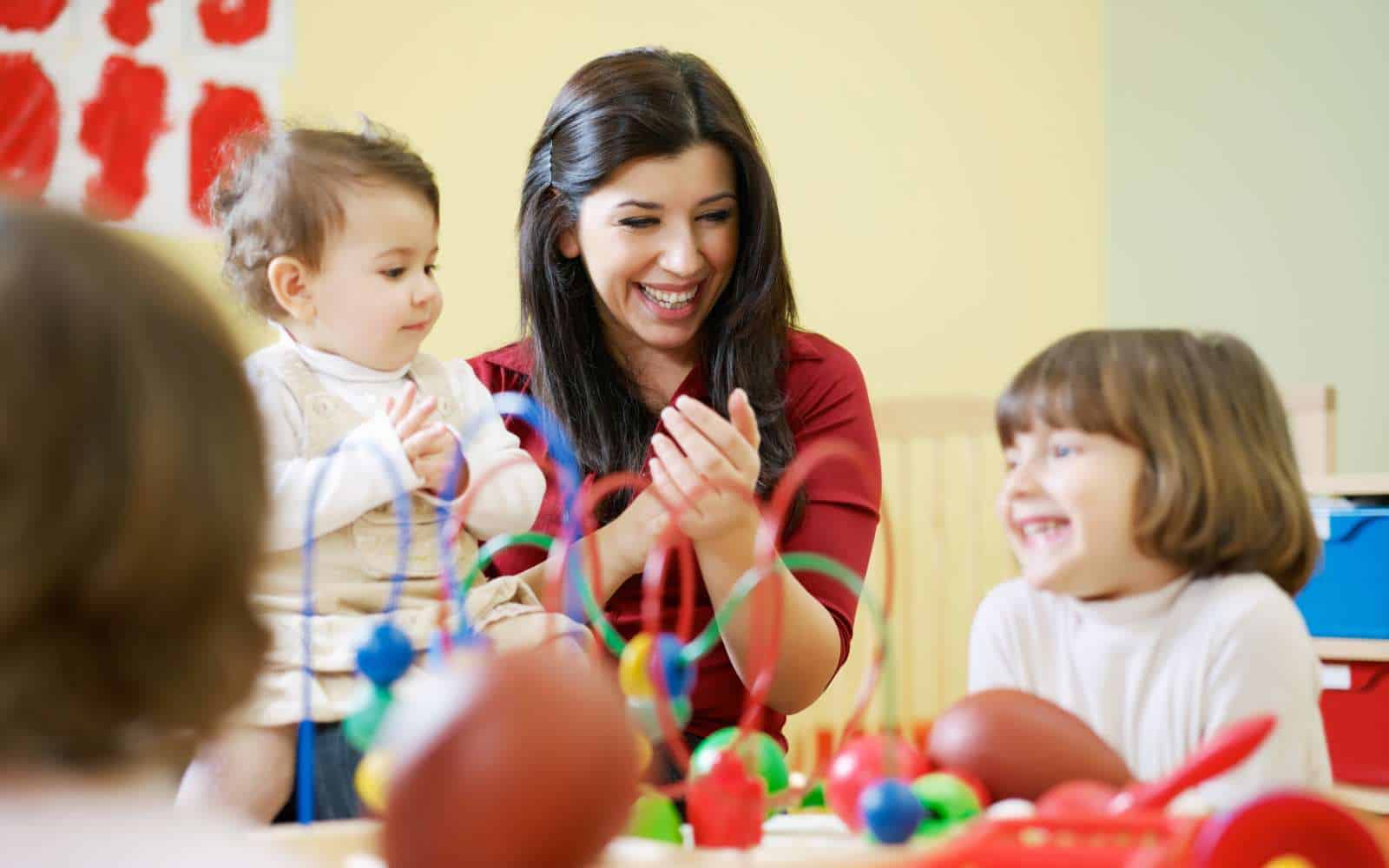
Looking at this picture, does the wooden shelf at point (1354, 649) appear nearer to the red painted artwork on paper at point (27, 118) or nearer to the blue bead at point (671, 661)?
the blue bead at point (671, 661)

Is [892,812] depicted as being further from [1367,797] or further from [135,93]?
[1367,797]

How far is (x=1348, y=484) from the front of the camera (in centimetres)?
236

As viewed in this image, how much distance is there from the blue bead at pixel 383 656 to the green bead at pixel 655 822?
0.16m

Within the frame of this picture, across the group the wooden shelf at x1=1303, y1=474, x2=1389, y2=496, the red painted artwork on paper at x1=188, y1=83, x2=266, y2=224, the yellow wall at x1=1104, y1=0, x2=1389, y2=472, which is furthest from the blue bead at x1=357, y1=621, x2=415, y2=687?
the yellow wall at x1=1104, y1=0, x2=1389, y2=472

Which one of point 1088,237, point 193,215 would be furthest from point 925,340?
point 193,215

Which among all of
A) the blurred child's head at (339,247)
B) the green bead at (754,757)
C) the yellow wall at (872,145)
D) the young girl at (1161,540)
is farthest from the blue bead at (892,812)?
the yellow wall at (872,145)

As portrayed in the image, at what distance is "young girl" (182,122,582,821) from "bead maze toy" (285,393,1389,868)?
19 cm

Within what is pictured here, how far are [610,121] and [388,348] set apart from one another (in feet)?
1.08

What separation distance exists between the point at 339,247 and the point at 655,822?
2.11ft

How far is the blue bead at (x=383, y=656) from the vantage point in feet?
2.75

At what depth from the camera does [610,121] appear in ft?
4.57

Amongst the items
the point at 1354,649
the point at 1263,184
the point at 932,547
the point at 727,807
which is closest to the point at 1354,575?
the point at 1354,649

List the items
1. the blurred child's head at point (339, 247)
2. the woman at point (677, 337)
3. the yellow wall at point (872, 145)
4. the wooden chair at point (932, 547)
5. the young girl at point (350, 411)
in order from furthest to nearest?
the wooden chair at point (932, 547) → the yellow wall at point (872, 145) → the woman at point (677, 337) → the blurred child's head at point (339, 247) → the young girl at point (350, 411)

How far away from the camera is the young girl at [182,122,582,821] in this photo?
1.10 meters
